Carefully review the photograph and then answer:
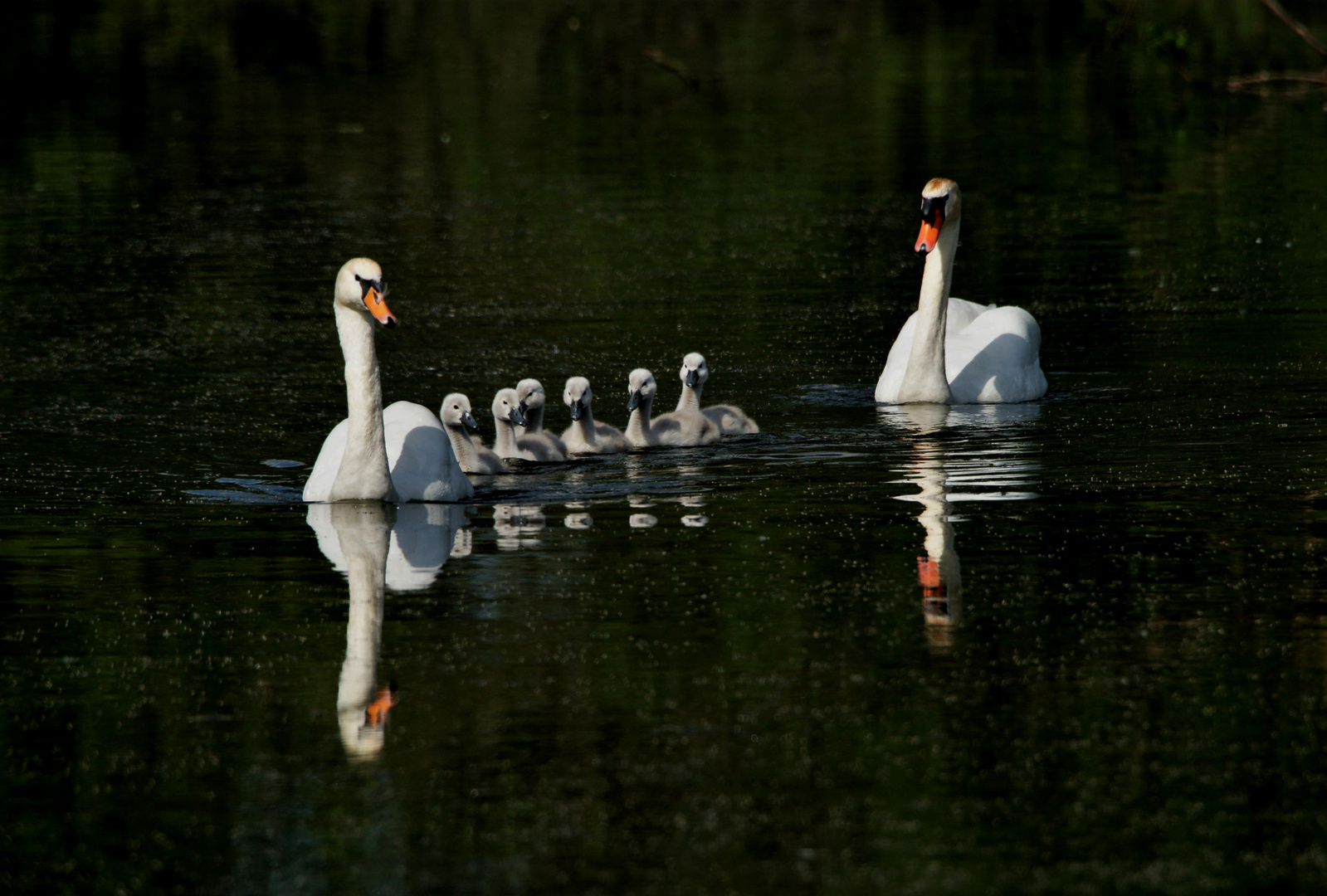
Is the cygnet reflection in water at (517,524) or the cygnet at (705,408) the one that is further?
the cygnet at (705,408)

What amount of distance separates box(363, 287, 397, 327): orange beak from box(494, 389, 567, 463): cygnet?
73.0 inches

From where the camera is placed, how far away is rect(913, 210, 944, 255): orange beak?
1596 centimetres

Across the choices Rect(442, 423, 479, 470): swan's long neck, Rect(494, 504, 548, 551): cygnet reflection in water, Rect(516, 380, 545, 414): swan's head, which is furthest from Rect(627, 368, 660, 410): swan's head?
Rect(494, 504, 548, 551): cygnet reflection in water

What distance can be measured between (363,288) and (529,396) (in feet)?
7.53

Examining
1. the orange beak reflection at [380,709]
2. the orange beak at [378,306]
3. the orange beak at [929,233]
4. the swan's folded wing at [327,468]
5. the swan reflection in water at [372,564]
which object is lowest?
the orange beak reflection at [380,709]

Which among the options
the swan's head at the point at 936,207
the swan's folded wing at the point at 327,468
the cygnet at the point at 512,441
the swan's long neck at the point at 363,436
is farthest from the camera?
the swan's head at the point at 936,207

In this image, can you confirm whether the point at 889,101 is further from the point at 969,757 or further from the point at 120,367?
the point at 969,757

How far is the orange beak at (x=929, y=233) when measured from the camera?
16.0 meters

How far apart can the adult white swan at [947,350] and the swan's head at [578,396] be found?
2750mm

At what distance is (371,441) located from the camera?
12555 mm

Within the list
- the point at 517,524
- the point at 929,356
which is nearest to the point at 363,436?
the point at 517,524

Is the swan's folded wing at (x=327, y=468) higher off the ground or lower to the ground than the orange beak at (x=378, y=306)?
lower

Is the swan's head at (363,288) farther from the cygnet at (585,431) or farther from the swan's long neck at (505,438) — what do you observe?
the swan's long neck at (505,438)

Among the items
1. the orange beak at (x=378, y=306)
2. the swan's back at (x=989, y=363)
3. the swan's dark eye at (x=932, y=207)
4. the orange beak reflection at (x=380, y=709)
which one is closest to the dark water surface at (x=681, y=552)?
the orange beak reflection at (x=380, y=709)
